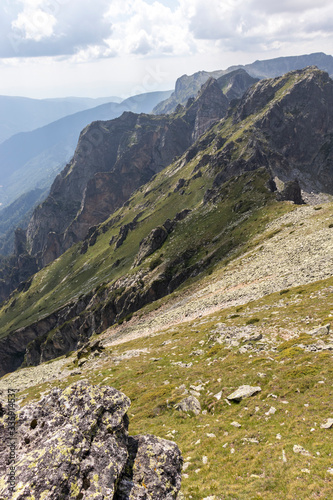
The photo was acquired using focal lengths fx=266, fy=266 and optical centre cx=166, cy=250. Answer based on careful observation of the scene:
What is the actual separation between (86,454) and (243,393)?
12155 millimetres

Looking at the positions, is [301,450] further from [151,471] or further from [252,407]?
[151,471]

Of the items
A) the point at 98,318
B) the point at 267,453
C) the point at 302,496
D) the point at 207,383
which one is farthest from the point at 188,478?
the point at 98,318

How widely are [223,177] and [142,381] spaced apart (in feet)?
586

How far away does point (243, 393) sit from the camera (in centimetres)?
2014

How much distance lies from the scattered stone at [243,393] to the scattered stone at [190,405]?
2797mm

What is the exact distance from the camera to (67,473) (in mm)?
11656

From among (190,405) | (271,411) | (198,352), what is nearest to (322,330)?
(271,411)

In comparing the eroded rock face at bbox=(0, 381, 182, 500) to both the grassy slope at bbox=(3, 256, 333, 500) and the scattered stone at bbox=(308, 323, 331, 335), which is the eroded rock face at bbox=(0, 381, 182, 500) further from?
the scattered stone at bbox=(308, 323, 331, 335)

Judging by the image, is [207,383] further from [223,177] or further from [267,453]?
[223,177]

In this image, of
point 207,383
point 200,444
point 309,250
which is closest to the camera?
point 200,444

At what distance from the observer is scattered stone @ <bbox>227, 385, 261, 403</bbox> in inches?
785

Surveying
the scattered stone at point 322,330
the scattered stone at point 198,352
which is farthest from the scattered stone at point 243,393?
the scattered stone at point 198,352

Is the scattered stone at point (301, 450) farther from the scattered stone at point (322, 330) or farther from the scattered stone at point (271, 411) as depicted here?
the scattered stone at point (322, 330)

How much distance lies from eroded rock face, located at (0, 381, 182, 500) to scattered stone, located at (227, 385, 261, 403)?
6672mm
